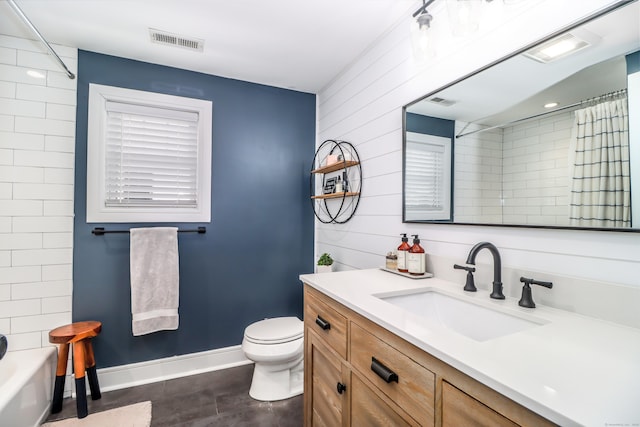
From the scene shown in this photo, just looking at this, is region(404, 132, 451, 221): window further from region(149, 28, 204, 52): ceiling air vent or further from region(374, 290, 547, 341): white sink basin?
region(149, 28, 204, 52): ceiling air vent

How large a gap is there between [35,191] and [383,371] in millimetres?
2463

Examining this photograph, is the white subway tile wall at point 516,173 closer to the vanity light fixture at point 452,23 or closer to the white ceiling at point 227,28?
the vanity light fixture at point 452,23

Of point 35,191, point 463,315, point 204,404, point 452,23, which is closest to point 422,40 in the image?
point 452,23

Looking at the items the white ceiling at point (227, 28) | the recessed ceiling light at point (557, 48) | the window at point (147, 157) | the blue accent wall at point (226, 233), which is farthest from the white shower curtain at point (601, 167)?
the window at point (147, 157)

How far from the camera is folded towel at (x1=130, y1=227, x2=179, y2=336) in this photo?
2088 millimetres

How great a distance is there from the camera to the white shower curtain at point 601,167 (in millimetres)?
818

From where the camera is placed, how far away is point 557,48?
0.97 m

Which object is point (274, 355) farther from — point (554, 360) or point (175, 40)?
point (175, 40)

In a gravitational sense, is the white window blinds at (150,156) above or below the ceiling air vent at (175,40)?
below

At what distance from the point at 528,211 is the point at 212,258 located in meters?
2.16

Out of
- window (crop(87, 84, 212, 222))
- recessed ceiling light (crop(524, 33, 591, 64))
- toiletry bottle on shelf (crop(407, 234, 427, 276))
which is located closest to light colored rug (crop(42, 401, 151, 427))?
window (crop(87, 84, 212, 222))

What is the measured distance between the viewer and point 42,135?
1971 mm

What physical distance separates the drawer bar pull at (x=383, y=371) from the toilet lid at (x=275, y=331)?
1.08 metres

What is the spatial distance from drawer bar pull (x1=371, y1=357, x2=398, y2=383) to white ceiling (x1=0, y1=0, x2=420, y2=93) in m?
1.75
